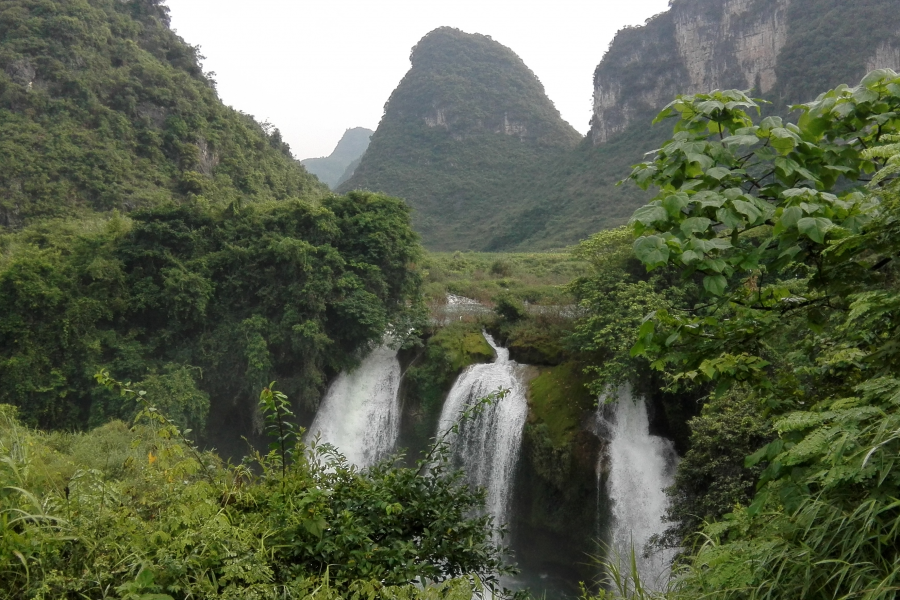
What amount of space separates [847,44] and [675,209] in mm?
51338

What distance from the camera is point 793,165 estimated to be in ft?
6.86

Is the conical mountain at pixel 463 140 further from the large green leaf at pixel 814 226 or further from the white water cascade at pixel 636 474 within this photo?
the large green leaf at pixel 814 226

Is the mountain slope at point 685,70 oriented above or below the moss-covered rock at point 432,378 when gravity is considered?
above

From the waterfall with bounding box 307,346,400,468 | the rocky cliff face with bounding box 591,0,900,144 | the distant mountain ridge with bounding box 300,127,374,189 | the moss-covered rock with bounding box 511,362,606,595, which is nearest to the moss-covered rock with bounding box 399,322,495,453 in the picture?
the waterfall with bounding box 307,346,400,468

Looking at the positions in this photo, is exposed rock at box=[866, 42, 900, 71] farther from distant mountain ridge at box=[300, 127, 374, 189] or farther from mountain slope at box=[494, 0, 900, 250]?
distant mountain ridge at box=[300, 127, 374, 189]

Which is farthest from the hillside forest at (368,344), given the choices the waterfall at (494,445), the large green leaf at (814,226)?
the waterfall at (494,445)

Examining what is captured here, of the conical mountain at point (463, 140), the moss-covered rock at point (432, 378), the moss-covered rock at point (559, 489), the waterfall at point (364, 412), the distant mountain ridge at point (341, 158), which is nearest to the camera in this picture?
the moss-covered rock at point (559, 489)

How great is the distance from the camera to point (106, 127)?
2550cm

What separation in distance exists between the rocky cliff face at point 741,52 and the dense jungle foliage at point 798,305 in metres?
44.8

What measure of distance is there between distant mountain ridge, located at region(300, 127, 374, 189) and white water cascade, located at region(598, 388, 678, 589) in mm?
114702

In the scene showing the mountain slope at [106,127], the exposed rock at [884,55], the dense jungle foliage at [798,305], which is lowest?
the dense jungle foliage at [798,305]

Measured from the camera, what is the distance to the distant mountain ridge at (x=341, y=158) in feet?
432

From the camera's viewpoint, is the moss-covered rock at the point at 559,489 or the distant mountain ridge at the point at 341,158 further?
the distant mountain ridge at the point at 341,158

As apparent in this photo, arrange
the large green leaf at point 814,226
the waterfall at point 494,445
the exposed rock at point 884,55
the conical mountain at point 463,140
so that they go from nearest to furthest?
the large green leaf at point 814,226 < the waterfall at point 494,445 < the exposed rock at point 884,55 < the conical mountain at point 463,140
